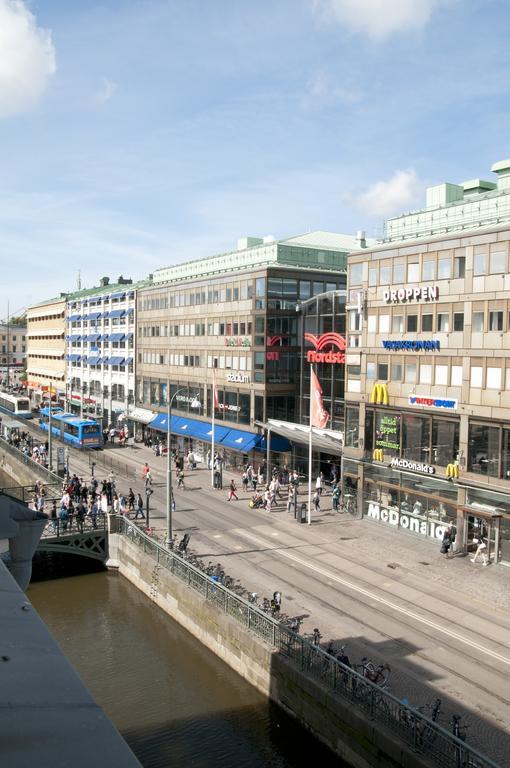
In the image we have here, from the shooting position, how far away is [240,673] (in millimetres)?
23547

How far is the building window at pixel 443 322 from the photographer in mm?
33625

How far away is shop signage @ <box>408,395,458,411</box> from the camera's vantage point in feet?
109

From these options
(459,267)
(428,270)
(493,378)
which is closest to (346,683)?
(493,378)

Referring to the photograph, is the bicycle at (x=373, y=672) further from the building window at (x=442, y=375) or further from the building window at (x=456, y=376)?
the building window at (x=442, y=375)

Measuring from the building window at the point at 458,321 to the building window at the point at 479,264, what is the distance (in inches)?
83.0

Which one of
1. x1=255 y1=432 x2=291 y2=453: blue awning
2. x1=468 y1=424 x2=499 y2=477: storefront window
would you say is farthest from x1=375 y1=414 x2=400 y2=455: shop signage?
x1=255 y1=432 x2=291 y2=453: blue awning

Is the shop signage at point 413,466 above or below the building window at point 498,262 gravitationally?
below

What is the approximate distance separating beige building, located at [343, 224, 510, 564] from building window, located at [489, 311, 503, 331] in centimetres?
5

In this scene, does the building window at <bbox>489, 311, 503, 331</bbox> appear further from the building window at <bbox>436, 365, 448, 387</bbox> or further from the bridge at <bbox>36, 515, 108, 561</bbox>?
the bridge at <bbox>36, 515, 108, 561</bbox>

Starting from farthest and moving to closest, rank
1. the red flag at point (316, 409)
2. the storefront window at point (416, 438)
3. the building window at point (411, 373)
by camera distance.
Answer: the red flag at point (316, 409) → the building window at point (411, 373) → the storefront window at point (416, 438)

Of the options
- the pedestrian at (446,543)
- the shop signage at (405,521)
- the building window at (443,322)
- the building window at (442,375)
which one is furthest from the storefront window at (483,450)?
the building window at (443,322)

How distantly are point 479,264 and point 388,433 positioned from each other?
10352mm

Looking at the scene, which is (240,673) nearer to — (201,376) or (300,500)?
(300,500)

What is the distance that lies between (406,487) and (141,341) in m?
44.1
